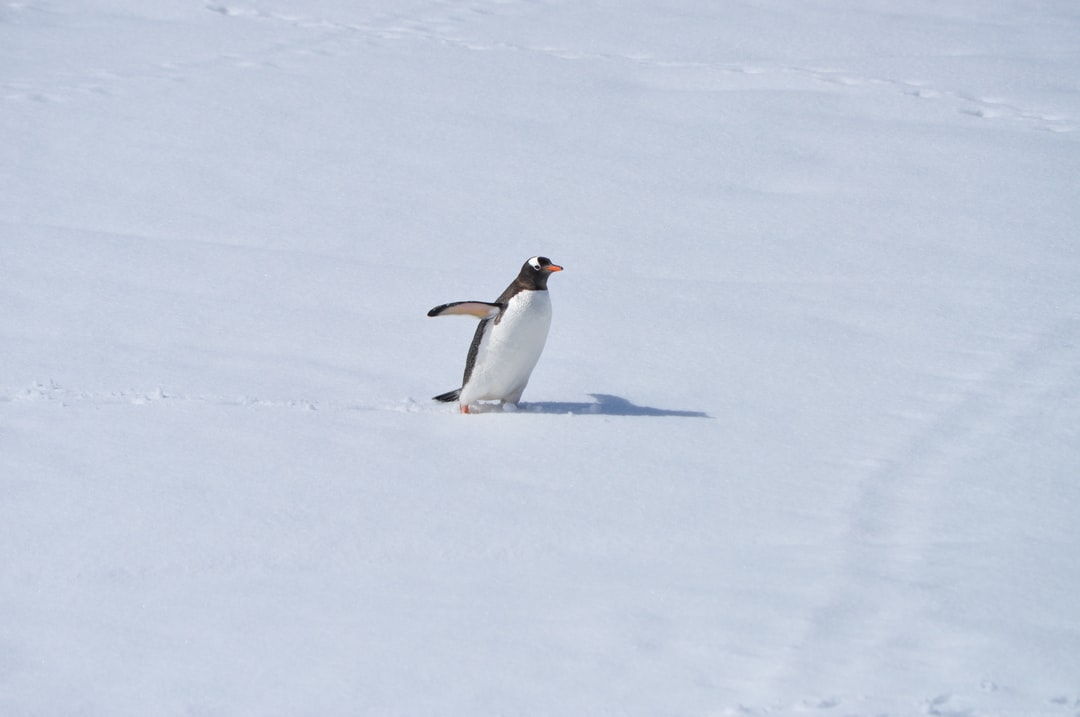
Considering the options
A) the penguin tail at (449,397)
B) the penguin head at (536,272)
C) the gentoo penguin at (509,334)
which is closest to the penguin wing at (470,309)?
the gentoo penguin at (509,334)

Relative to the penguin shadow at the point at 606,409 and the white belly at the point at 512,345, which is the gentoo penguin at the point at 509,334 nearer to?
the white belly at the point at 512,345

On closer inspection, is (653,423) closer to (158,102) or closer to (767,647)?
(767,647)

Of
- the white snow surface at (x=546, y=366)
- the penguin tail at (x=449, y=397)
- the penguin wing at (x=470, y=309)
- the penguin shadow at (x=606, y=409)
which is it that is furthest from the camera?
the penguin tail at (x=449, y=397)

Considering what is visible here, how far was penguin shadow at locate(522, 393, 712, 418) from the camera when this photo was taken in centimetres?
394

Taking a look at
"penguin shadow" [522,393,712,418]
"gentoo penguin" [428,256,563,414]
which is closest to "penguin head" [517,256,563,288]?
"gentoo penguin" [428,256,563,414]

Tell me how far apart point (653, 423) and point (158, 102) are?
4.92m

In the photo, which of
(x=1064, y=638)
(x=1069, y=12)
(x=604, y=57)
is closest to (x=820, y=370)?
(x=1064, y=638)

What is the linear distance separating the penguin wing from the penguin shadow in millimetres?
338

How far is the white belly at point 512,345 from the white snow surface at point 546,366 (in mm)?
174

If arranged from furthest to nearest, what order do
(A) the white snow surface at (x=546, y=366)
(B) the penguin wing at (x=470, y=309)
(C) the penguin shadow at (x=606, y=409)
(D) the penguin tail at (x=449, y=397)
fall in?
1. (D) the penguin tail at (x=449, y=397)
2. (C) the penguin shadow at (x=606, y=409)
3. (B) the penguin wing at (x=470, y=309)
4. (A) the white snow surface at (x=546, y=366)

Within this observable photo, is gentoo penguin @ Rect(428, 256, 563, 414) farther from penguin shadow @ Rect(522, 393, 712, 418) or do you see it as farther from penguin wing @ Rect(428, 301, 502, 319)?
penguin shadow @ Rect(522, 393, 712, 418)

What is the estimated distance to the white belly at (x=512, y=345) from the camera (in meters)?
3.86

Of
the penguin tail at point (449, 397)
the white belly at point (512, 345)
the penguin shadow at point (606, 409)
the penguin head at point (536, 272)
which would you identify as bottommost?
the penguin tail at point (449, 397)

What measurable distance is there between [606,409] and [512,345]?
40 centimetres
